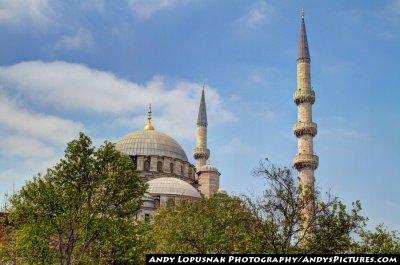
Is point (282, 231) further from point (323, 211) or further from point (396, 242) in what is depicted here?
point (396, 242)

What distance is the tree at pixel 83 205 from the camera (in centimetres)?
2323

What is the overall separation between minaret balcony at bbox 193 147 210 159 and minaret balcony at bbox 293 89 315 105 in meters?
16.4

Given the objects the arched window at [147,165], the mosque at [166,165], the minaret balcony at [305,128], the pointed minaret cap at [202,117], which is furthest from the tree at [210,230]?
the pointed minaret cap at [202,117]

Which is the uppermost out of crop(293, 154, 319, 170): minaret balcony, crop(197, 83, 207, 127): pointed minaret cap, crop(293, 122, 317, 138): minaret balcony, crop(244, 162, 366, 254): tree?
crop(197, 83, 207, 127): pointed minaret cap

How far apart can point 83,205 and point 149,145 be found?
111 ft

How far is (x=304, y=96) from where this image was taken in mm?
48375

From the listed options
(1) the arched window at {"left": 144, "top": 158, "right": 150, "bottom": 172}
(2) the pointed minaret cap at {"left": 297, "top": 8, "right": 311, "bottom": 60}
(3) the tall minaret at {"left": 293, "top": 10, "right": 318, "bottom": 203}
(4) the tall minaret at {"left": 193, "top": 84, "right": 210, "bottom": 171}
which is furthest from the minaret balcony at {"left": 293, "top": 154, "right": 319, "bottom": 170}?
(4) the tall minaret at {"left": 193, "top": 84, "right": 210, "bottom": 171}

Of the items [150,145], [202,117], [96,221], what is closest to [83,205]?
[96,221]

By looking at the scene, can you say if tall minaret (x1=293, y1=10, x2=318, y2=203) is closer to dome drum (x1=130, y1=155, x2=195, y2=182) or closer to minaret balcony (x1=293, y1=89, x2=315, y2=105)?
minaret balcony (x1=293, y1=89, x2=315, y2=105)

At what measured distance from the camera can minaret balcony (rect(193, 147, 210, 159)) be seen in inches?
2468

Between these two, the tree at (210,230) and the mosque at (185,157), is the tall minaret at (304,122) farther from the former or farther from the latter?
A: the tree at (210,230)

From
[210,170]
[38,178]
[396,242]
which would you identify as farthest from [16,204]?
[210,170]

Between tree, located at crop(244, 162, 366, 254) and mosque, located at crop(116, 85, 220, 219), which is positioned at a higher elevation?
mosque, located at crop(116, 85, 220, 219)

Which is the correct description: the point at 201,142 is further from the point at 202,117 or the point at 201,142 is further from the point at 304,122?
the point at 304,122
